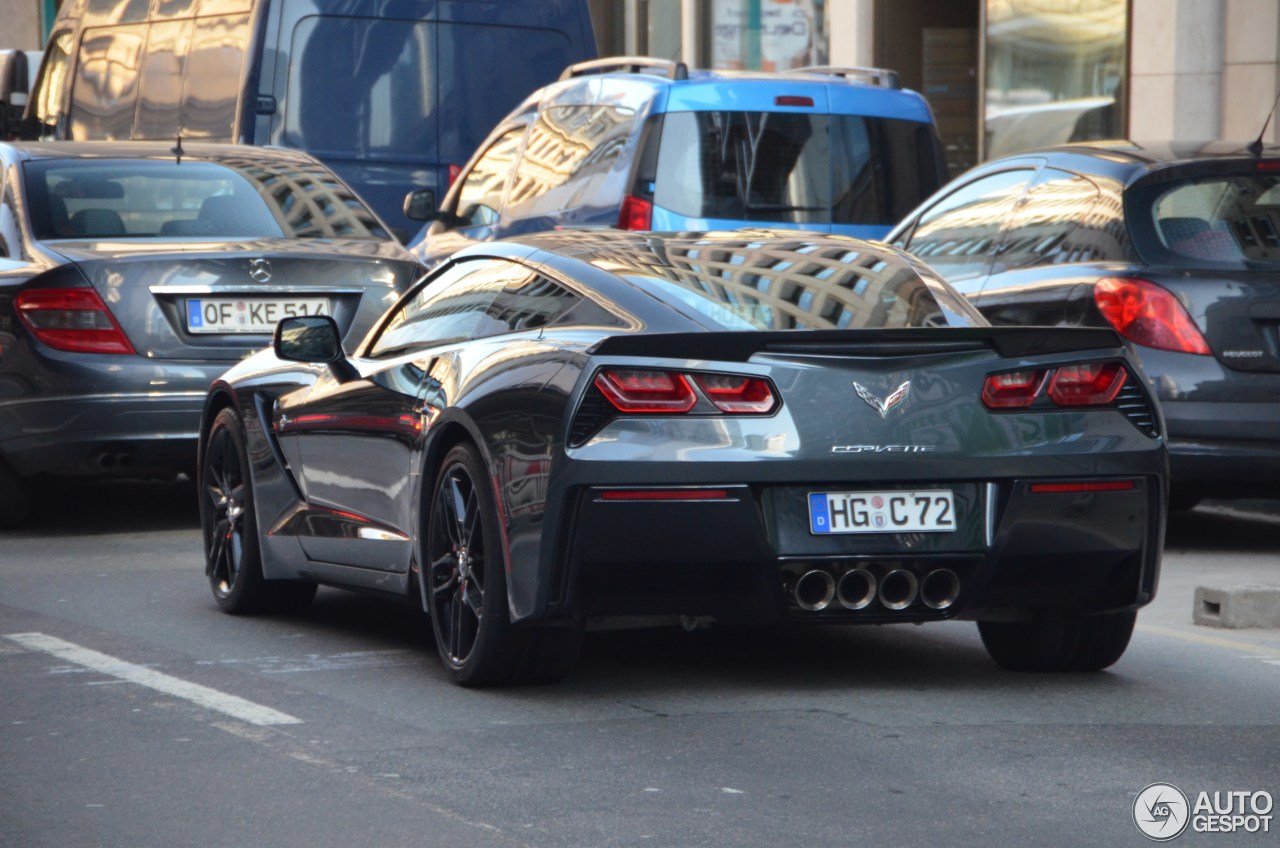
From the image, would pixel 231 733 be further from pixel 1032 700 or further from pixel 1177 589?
pixel 1177 589

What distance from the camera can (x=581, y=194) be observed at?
12844 millimetres

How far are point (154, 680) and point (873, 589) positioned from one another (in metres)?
2.08

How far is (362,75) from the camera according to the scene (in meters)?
15.8

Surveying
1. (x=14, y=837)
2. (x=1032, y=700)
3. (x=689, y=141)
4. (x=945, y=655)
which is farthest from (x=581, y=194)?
(x=14, y=837)

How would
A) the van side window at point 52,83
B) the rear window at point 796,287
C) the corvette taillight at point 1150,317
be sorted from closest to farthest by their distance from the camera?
the rear window at point 796,287 → the corvette taillight at point 1150,317 → the van side window at point 52,83

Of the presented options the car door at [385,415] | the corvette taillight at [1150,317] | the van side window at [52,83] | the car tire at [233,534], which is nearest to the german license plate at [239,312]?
the car tire at [233,534]

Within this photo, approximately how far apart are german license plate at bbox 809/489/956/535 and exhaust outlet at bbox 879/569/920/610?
0.14 metres

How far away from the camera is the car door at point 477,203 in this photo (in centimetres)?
1390

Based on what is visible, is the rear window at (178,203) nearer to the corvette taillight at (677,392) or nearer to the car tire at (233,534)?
the car tire at (233,534)

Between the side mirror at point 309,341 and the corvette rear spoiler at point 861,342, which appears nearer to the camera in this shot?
the corvette rear spoiler at point 861,342

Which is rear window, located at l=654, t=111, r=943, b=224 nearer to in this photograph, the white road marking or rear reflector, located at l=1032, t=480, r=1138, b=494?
the white road marking

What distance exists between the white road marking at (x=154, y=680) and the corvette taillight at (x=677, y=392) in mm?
1164

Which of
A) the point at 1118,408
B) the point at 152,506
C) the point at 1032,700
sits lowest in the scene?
the point at 152,506

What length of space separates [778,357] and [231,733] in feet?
5.46
